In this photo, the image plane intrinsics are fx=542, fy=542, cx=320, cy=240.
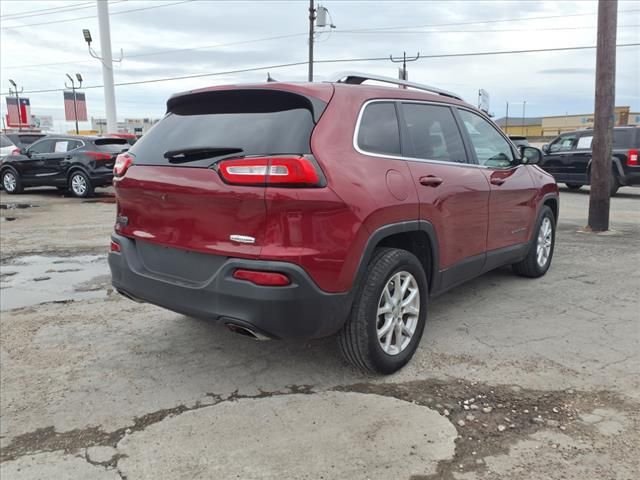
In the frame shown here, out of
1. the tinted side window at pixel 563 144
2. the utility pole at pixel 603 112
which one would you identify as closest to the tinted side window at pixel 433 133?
the utility pole at pixel 603 112

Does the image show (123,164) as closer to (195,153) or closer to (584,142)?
(195,153)

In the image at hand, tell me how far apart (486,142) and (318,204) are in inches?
98.0

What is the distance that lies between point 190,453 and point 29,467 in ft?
2.47

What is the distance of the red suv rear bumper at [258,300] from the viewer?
2770mm

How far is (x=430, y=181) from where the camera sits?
3.62 m

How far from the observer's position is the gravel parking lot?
8.34ft

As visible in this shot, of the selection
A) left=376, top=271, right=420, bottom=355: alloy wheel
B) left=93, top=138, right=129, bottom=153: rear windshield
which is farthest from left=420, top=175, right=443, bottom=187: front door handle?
left=93, top=138, right=129, bottom=153: rear windshield

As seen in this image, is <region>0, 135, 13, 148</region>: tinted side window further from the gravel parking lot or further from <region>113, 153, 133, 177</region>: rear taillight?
<region>113, 153, 133, 177</region>: rear taillight

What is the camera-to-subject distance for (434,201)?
143 inches

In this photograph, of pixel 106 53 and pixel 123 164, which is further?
pixel 106 53

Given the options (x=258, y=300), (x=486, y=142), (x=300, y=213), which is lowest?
(x=258, y=300)

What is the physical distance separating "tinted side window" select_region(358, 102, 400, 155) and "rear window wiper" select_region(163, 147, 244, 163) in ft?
2.51

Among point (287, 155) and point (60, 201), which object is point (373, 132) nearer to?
point (287, 155)

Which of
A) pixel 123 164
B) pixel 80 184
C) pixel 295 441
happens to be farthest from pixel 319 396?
pixel 80 184
